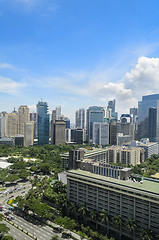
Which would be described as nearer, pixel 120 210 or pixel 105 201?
pixel 120 210

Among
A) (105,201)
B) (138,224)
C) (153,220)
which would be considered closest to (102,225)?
(105,201)

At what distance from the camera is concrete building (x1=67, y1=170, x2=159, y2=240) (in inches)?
1925

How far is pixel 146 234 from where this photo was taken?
153 feet

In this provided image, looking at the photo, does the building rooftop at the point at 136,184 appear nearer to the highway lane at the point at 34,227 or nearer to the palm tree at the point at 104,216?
the palm tree at the point at 104,216

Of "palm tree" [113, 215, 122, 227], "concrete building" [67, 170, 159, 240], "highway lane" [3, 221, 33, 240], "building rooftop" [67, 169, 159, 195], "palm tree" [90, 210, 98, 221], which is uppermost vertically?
"building rooftop" [67, 169, 159, 195]

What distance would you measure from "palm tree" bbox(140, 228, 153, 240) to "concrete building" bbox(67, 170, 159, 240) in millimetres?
1548

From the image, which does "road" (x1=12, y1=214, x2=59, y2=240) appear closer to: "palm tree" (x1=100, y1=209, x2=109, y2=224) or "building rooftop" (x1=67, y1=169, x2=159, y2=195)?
"palm tree" (x1=100, y1=209, x2=109, y2=224)

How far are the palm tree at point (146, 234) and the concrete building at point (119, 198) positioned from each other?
1.55 m

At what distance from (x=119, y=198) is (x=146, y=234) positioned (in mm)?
10846

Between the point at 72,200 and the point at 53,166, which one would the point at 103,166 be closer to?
the point at 72,200

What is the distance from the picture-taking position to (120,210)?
5391 cm

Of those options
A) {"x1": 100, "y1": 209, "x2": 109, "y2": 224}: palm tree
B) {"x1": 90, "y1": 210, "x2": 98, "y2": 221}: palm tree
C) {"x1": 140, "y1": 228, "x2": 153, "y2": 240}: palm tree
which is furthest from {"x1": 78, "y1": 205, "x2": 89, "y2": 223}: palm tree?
{"x1": 140, "y1": 228, "x2": 153, "y2": 240}: palm tree

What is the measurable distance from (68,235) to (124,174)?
952 inches

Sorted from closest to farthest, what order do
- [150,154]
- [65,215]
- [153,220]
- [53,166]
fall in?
[153,220]
[65,215]
[53,166]
[150,154]
